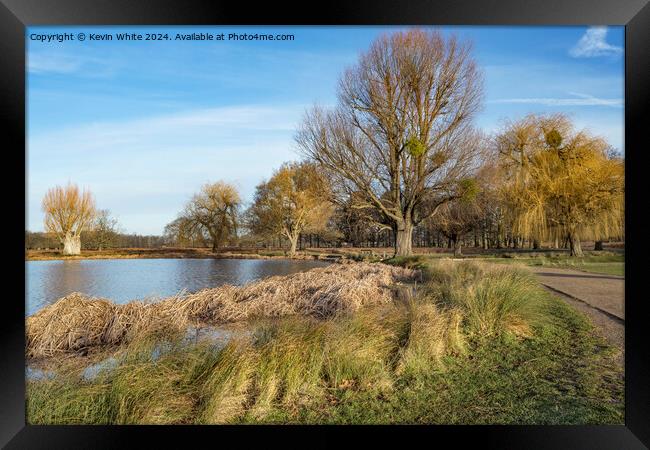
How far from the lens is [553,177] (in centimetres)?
1237

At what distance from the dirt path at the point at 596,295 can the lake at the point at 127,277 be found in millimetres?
5108

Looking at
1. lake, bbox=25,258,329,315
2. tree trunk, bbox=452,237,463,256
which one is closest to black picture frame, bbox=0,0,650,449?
lake, bbox=25,258,329,315

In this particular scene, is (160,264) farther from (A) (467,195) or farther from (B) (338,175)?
(A) (467,195)

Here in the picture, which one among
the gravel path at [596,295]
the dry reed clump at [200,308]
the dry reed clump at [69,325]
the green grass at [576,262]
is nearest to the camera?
the dry reed clump at [69,325]

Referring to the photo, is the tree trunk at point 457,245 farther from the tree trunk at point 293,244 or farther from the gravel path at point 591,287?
the tree trunk at point 293,244

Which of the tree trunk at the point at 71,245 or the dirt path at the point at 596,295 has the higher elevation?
the tree trunk at the point at 71,245

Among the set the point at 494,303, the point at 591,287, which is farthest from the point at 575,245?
the point at 494,303

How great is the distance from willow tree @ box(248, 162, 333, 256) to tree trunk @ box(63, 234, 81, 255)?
3884 mm

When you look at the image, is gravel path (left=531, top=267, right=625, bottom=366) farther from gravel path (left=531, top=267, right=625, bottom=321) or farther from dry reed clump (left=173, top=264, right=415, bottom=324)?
dry reed clump (left=173, top=264, right=415, bottom=324)

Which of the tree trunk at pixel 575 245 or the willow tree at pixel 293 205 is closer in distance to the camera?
the willow tree at pixel 293 205
